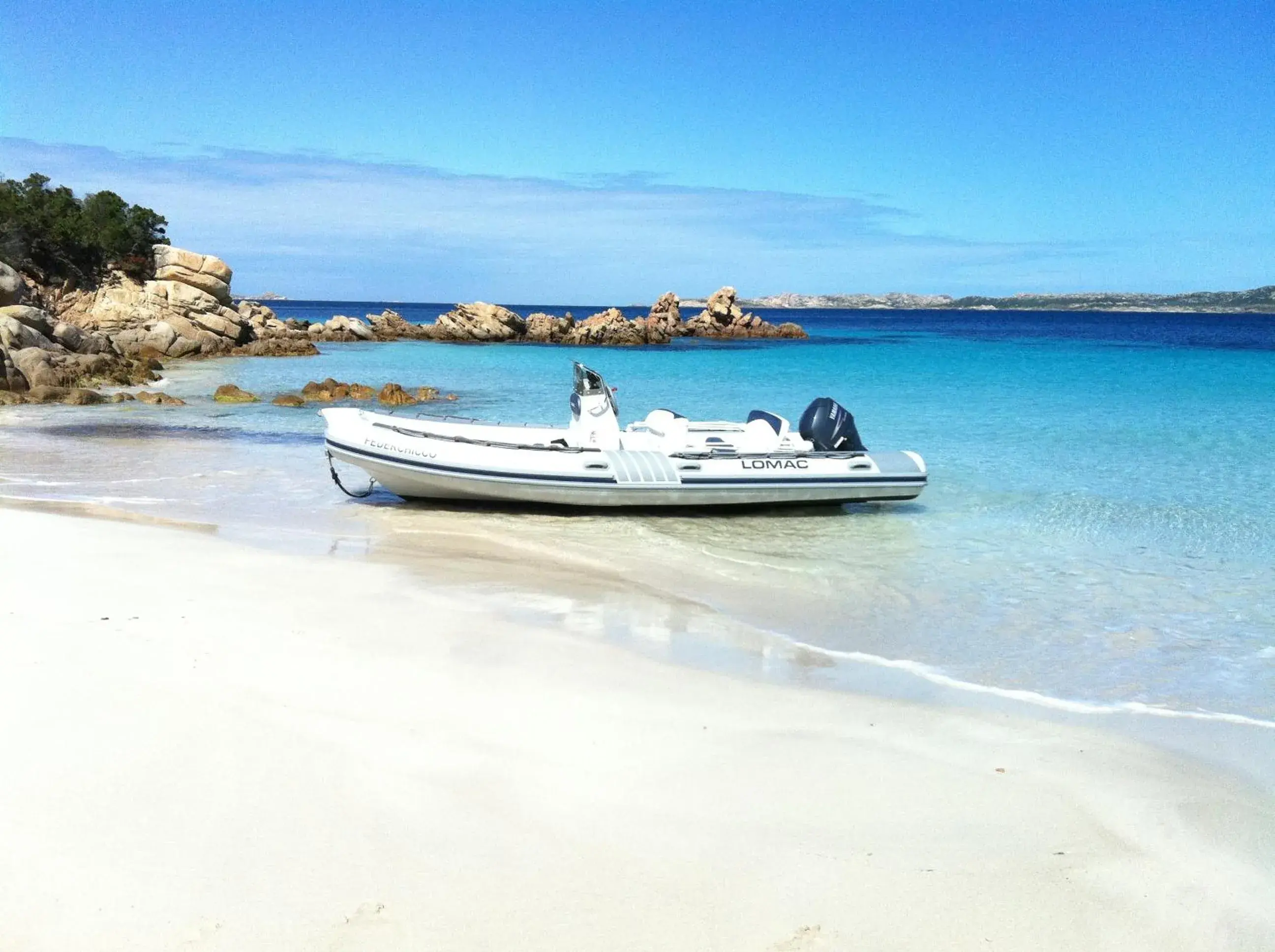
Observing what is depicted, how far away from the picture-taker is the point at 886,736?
444cm

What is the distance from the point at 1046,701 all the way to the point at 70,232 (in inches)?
1307

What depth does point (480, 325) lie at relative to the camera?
4378 centimetres

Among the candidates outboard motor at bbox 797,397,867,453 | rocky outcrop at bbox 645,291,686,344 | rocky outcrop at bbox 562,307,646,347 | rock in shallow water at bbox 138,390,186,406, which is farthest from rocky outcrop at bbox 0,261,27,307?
rocky outcrop at bbox 645,291,686,344

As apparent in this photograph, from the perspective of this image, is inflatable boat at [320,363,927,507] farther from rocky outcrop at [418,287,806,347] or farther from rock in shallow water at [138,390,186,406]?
rocky outcrop at [418,287,806,347]

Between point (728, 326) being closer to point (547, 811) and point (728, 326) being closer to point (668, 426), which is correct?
point (668, 426)

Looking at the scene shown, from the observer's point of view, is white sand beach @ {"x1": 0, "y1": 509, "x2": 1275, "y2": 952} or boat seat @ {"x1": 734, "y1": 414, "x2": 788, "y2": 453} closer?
white sand beach @ {"x1": 0, "y1": 509, "x2": 1275, "y2": 952}

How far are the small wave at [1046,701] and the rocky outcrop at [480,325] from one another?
129 feet

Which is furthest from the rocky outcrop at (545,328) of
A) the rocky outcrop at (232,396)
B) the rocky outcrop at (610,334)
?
the rocky outcrop at (232,396)

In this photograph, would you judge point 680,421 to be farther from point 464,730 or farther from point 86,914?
point 86,914

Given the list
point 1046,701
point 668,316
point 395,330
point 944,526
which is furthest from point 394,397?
point 668,316

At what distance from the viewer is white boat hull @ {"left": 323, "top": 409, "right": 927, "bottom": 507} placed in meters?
9.03

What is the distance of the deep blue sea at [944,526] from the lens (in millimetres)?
Result: 5941

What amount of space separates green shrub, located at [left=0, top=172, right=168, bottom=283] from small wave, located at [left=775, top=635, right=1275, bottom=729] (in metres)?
30.8

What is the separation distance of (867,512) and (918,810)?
6.37 metres
